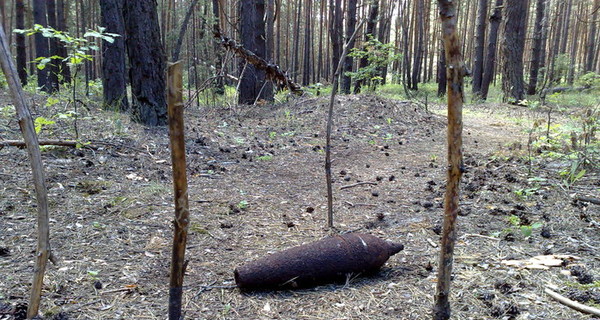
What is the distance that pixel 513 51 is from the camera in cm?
1262

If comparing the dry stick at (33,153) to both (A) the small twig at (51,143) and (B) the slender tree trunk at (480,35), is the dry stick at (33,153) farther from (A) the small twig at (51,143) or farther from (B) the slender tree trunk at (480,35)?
(B) the slender tree trunk at (480,35)

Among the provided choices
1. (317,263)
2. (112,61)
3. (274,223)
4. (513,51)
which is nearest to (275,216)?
(274,223)

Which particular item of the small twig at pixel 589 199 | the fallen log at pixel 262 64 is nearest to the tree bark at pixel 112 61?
the fallen log at pixel 262 64

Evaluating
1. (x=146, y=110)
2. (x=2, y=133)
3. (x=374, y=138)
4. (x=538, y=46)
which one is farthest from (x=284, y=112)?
(x=538, y=46)

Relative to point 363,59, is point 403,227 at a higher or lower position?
lower

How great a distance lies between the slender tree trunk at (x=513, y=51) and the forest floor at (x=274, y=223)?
7.41 metres

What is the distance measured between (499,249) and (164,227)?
102 inches

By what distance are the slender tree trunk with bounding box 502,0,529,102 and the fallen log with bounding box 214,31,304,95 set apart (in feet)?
23.8

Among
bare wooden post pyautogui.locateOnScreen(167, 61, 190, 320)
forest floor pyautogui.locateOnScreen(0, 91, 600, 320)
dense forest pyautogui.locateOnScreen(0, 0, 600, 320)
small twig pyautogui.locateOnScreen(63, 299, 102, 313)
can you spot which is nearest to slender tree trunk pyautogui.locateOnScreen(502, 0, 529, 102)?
dense forest pyautogui.locateOnScreen(0, 0, 600, 320)

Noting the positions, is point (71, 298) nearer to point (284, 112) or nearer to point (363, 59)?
point (284, 112)

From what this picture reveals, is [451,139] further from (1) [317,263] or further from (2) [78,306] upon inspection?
(2) [78,306]

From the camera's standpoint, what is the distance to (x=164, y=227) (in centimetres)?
330

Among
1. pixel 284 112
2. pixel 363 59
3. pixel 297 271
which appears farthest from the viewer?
pixel 363 59

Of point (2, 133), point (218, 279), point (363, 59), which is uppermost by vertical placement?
point (363, 59)
